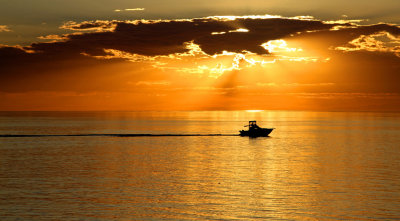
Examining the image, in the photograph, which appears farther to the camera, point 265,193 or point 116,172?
point 116,172

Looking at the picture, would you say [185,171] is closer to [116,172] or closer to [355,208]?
[116,172]

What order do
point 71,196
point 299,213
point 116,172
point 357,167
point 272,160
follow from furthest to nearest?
point 272,160
point 357,167
point 116,172
point 71,196
point 299,213

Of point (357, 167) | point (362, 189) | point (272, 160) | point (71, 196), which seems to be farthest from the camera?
point (272, 160)

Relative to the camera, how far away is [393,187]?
2251 inches

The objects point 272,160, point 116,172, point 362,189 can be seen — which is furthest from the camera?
point 272,160

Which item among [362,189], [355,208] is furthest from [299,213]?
[362,189]

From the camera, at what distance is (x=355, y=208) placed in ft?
151

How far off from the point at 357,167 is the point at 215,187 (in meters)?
31.6

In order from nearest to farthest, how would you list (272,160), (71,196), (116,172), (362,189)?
1. (71,196)
2. (362,189)
3. (116,172)
4. (272,160)

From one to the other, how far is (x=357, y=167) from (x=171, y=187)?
35.6 metres

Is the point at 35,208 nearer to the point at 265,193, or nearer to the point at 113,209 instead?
the point at 113,209

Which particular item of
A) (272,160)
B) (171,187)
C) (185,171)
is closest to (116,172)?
(185,171)

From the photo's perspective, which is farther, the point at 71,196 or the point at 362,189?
the point at 362,189

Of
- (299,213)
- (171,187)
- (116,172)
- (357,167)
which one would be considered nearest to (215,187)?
(171,187)
